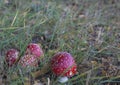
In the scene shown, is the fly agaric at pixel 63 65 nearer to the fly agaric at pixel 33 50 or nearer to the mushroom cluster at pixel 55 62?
the mushroom cluster at pixel 55 62

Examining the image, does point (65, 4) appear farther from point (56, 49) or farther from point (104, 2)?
point (56, 49)

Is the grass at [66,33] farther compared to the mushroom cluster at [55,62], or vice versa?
the grass at [66,33]

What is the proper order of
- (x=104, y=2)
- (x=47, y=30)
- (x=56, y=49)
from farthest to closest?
(x=104, y=2) < (x=47, y=30) < (x=56, y=49)

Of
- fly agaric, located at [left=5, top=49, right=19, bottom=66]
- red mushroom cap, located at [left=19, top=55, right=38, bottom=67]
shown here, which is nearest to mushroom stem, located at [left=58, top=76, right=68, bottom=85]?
red mushroom cap, located at [left=19, top=55, right=38, bottom=67]

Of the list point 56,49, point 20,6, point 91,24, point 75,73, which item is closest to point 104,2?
point 91,24

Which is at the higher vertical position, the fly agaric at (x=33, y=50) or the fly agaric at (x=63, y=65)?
the fly agaric at (x=33, y=50)

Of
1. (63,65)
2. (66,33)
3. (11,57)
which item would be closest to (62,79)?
(63,65)

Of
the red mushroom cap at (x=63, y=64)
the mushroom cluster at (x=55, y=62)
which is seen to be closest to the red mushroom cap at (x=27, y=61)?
the mushroom cluster at (x=55, y=62)

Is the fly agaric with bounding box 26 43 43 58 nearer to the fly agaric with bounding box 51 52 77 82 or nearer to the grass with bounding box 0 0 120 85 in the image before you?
the grass with bounding box 0 0 120 85
